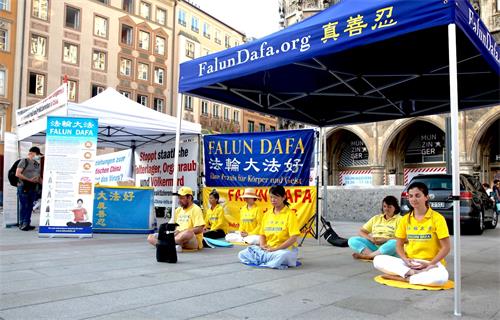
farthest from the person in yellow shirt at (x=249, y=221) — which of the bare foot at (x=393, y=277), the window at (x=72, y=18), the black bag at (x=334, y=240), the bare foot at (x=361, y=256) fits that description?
the window at (x=72, y=18)

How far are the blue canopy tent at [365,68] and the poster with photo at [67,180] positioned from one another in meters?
3.02

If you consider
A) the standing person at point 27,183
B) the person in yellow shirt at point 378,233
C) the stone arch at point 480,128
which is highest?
the stone arch at point 480,128

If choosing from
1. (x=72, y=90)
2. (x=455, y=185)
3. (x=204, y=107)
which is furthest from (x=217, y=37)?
(x=455, y=185)

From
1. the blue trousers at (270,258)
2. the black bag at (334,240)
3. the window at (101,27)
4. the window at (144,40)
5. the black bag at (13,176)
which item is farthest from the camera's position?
the window at (144,40)

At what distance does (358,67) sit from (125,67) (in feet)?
122

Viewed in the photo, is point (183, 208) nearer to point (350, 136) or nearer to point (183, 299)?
point (183, 299)

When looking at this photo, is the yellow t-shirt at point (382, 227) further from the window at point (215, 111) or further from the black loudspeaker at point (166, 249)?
the window at point (215, 111)

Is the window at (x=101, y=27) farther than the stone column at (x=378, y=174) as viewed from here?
Answer: Yes

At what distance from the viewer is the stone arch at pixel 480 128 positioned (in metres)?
21.6

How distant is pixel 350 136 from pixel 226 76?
2265cm

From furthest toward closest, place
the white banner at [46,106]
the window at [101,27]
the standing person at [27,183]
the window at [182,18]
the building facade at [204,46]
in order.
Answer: the window at [182,18] < the building facade at [204,46] < the window at [101,27] < the standing person at [27,183] < the white banner at [46,106]

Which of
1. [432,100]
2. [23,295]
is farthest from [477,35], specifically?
[23,295]

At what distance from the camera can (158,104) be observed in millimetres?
44906

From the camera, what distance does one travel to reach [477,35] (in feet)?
17.9
